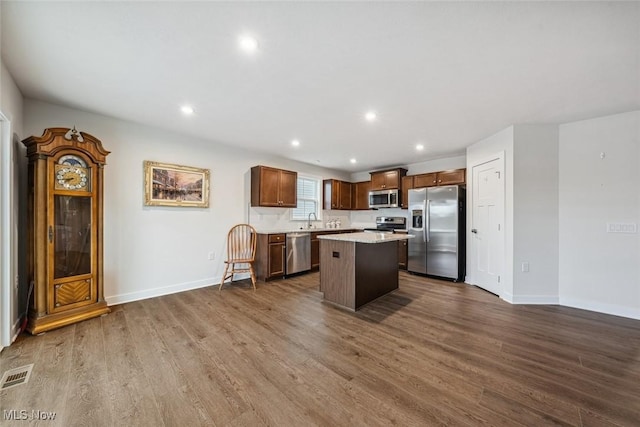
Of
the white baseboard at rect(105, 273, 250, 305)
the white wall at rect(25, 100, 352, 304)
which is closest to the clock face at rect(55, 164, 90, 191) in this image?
the white wall at rect(25, 100, 352, 304)

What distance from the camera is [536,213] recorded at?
3357 millimetres

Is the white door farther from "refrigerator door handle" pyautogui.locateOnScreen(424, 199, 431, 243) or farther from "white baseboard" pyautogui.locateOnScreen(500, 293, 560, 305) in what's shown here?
"refrigerator door handle" pyautogui.locateOnScreen(424, 199, 431, 243)

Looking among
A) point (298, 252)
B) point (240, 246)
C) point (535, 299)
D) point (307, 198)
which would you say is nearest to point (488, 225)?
point (535, 299)

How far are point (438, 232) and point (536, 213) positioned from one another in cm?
153

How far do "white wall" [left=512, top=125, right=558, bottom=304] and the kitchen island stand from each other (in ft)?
5.76

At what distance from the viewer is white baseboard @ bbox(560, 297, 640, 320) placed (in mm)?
2871

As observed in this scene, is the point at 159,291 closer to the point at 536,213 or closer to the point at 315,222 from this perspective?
the point at 315,222

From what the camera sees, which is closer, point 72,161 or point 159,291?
point 72,161

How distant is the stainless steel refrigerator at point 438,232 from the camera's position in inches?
176

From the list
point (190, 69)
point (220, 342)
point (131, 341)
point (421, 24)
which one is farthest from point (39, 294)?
point (421, 24)

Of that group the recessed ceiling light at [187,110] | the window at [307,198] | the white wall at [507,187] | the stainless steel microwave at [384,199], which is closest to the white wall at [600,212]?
the white wall at [507,187]

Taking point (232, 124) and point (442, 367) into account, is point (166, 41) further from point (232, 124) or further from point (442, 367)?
point (442, 367)

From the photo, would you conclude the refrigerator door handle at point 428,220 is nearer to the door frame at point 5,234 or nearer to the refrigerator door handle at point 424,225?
the refrigerator door handle at point 424,225

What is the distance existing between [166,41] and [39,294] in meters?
2.78
